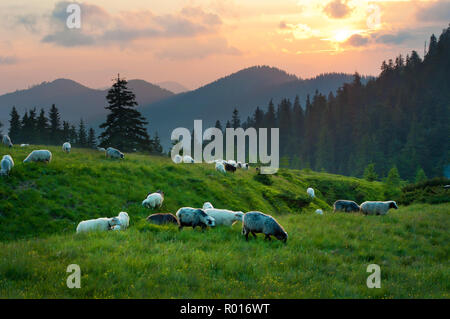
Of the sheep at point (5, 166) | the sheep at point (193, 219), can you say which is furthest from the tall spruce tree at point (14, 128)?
the sheep at point (193, 219)

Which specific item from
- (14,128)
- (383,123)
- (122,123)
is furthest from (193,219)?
(383,123)

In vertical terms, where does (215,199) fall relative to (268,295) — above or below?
below

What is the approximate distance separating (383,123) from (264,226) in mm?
108743

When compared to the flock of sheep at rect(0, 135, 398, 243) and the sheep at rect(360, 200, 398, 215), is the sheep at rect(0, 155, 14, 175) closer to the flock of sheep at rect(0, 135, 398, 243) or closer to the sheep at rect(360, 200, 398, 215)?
the flock of sheep at rect(0, 135, 398, 243)

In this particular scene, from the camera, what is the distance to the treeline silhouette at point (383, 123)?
3720 inches

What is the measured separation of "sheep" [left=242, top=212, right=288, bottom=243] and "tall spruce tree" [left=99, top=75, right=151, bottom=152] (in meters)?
41.1

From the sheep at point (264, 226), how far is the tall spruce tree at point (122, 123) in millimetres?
41099

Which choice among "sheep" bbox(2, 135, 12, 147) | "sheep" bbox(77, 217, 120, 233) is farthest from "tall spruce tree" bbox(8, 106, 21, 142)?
"sheep" bbox(77, 217, 120, 233)

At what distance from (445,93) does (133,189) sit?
125 m

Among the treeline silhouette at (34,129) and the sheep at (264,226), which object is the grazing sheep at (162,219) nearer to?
the sheep at (264,226)

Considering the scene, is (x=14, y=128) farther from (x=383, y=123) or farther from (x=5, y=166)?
(x=383, y=123)
